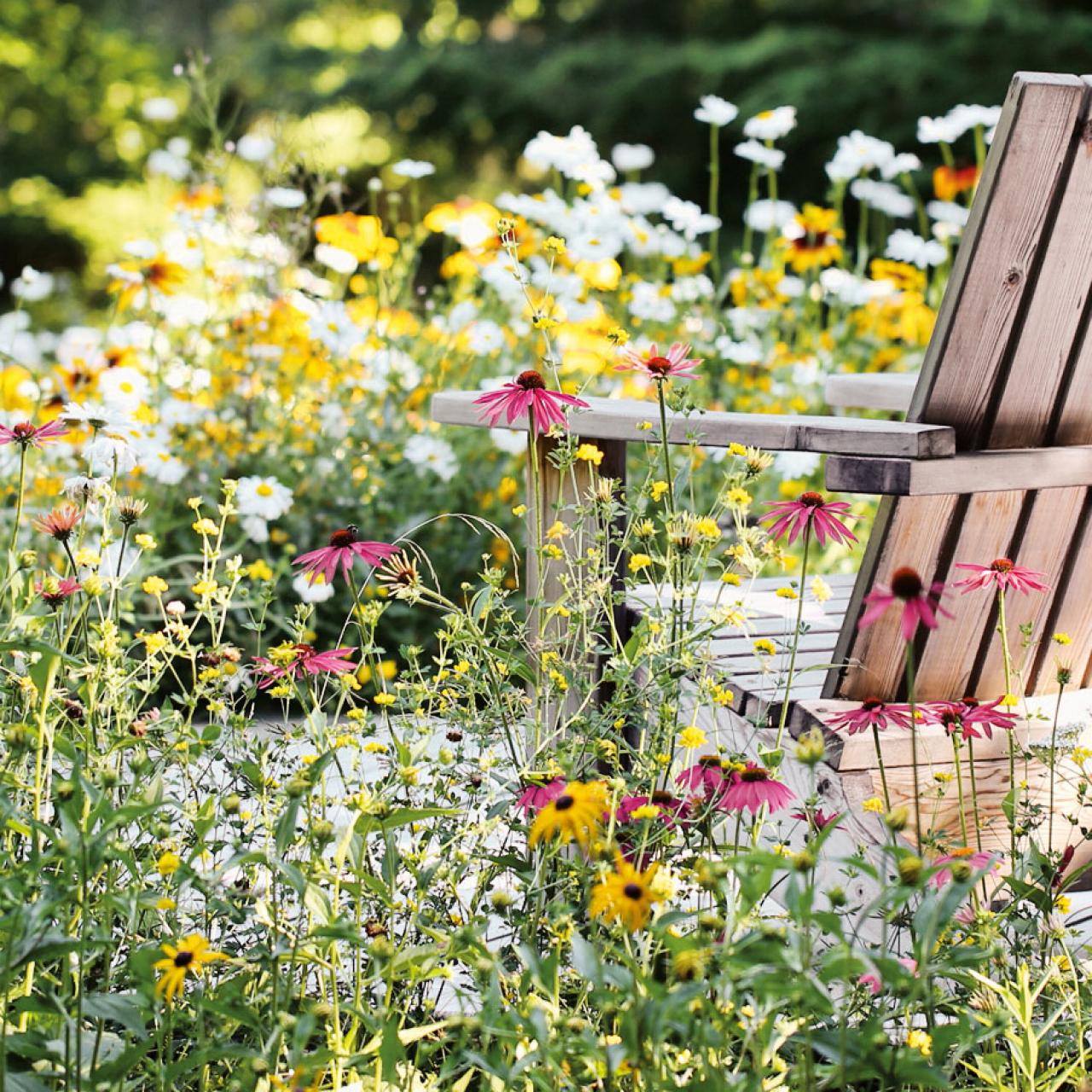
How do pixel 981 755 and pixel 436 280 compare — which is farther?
pixel 436 280

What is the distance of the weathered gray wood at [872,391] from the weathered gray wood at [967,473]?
86 cm

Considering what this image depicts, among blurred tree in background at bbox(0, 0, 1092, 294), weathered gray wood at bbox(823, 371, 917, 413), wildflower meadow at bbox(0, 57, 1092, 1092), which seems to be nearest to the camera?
wildflower meadow at bbox(0, 57, 1092, 1092)

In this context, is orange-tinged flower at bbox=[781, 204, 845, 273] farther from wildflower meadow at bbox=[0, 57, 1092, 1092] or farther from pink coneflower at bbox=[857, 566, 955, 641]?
pink coneflower at bbox=[857, 566, 955, 641]

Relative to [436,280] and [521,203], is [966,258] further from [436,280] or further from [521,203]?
[436,280]

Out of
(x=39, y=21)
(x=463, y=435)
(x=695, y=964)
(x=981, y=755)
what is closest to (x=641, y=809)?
→ (x=695, y=964)

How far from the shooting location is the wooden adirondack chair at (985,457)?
1472 mm

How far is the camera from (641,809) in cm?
115

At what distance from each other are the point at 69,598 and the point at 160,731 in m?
0.18

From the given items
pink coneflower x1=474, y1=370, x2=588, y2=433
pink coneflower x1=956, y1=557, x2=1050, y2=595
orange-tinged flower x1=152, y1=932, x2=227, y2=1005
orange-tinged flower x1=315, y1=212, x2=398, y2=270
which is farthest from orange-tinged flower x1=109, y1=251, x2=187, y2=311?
orange-tinged flower x1=152, y1=932, x2=227, y2=1005

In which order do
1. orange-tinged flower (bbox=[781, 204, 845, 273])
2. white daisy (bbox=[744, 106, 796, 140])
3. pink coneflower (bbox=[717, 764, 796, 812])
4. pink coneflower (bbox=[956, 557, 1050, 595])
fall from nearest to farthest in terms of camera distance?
pink coneflower (bbox=[717, 764, 796, 812]) → pink coneflower (bbox=[956, 557, 1050, 595]) → white daisy (bbox=[744, 106, 796, 140]) → orange-tinged flower (bbox=[781, 204, 845, 273])

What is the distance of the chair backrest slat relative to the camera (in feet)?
4.86

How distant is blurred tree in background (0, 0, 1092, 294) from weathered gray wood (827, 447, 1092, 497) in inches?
181

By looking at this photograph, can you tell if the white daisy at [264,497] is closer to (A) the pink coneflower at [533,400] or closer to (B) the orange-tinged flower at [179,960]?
(A) the pink coneflower at [533,400]

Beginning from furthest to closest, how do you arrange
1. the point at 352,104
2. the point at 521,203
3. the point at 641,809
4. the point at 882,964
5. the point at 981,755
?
the point at 352,104 → the point at 521,203 → the point at 981,755 → the point at 641,809 → the point at 882,964
